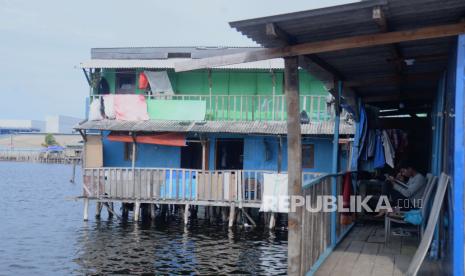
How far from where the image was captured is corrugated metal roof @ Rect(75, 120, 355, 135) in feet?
58.2

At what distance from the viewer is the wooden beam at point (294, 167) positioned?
5199 mm

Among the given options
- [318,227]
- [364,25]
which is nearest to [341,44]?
[364,25]

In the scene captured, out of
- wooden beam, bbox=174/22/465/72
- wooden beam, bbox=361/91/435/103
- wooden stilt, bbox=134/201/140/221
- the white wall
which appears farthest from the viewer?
the white wall

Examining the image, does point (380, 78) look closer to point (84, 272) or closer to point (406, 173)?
point (406, 173)

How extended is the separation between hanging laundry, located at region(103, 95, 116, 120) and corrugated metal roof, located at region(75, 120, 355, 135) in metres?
0.26

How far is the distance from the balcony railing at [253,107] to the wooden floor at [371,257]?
1015 cm

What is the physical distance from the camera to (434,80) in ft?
26.7

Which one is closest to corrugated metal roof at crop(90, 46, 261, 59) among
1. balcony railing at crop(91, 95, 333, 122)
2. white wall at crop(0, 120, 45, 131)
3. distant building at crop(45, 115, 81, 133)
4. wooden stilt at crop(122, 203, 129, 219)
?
balcony railing at crop(91, 95, 333, 122)

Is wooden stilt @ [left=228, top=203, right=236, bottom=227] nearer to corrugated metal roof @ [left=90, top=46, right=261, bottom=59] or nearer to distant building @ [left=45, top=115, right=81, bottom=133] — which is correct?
corrugated metal roof @ [left=90, top=46, right=261, bottom=59]

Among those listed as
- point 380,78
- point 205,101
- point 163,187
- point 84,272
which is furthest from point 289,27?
point 205,101

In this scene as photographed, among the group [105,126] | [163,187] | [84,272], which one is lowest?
[84,272]

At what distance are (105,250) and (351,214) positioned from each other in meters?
7.82

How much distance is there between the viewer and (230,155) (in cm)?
2114

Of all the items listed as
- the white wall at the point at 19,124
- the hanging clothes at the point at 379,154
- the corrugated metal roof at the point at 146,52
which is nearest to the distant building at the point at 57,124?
the white wall at the point at 19,124
